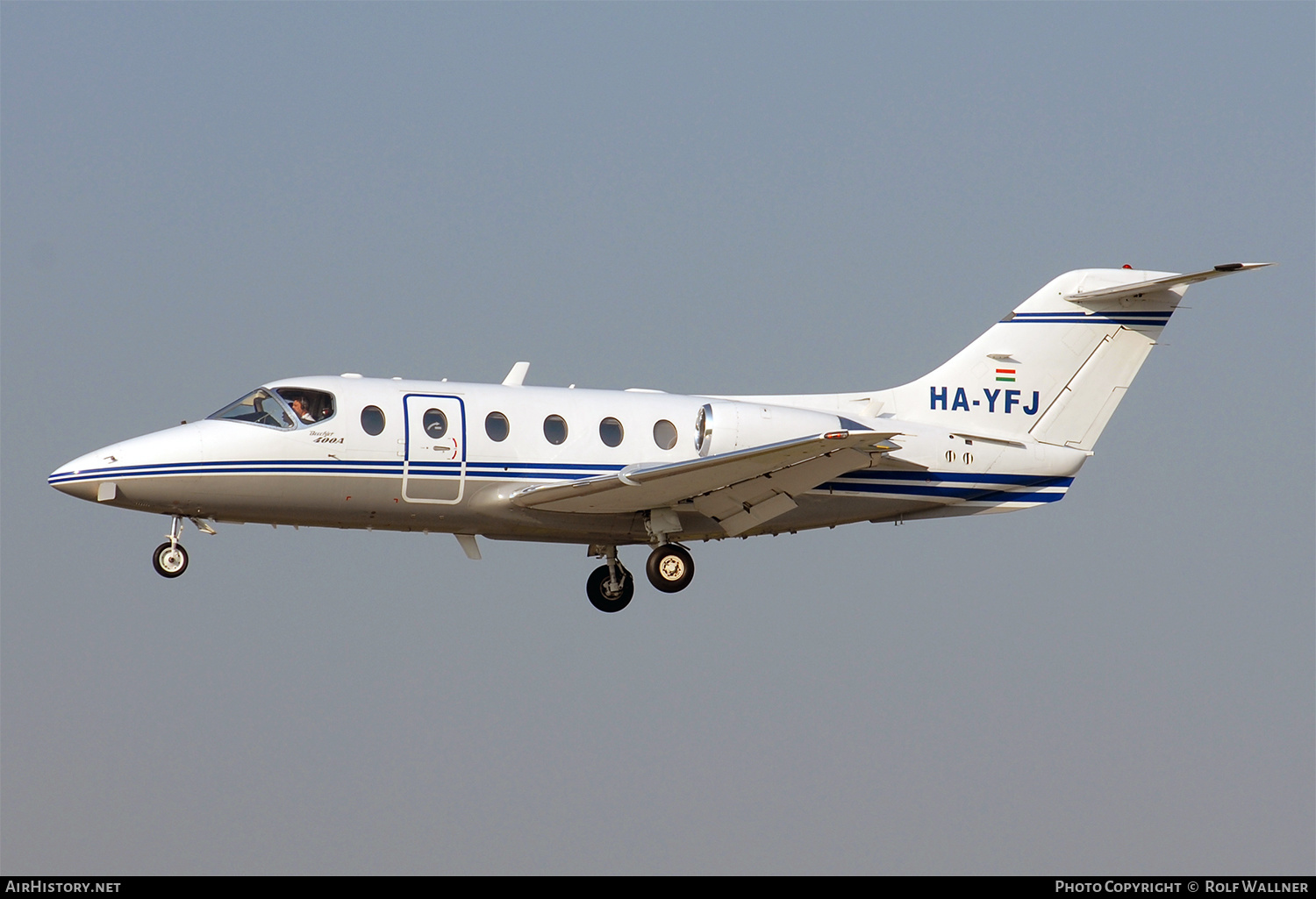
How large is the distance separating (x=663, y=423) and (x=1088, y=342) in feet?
22.7

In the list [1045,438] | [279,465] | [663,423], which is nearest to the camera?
[279,465]

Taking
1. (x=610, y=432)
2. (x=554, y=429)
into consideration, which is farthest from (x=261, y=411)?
(x=610, y=432)

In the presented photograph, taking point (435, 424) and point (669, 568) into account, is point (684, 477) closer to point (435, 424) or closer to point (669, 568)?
point (669, 568)

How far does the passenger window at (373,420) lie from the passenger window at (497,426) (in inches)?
53.5

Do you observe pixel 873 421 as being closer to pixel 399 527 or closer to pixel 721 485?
pixel 721 485

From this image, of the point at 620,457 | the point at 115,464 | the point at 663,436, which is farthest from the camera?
the point at 663,436

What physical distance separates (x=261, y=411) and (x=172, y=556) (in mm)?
2161

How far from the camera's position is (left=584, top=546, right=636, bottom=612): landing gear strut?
2495 centimetres

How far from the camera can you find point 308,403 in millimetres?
22422

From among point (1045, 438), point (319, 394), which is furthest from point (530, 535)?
point (1045, 438)

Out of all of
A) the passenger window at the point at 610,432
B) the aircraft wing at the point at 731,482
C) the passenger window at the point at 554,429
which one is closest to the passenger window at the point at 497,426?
the passenger window at the point at 554,429

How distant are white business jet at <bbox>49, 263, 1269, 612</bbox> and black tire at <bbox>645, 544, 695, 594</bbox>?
27 mm

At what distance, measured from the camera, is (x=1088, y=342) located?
26.0 meters

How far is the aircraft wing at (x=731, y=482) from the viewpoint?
21.9m
